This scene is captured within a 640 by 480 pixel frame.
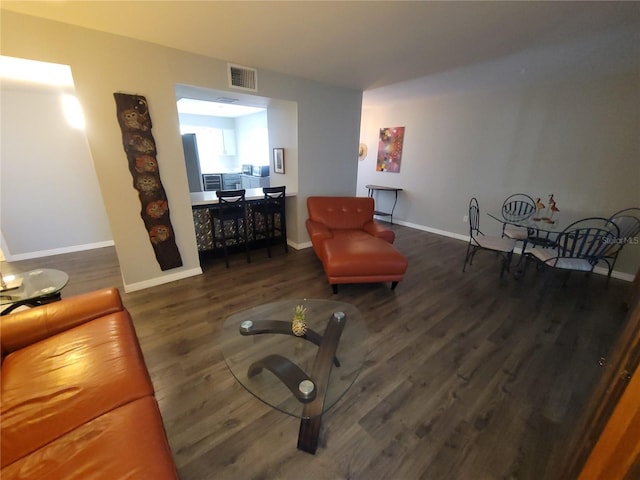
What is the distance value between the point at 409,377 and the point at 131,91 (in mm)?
3368

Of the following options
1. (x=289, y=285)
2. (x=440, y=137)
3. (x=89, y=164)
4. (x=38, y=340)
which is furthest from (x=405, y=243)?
(x=89, y=164)

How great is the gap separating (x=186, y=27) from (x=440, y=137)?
4128 millimetres

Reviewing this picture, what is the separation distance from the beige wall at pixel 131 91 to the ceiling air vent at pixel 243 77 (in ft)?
0.29

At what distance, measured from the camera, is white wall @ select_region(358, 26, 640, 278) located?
113 inches

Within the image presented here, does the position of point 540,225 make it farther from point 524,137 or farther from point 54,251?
point 54,251

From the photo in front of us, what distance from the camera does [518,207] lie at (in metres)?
3.81

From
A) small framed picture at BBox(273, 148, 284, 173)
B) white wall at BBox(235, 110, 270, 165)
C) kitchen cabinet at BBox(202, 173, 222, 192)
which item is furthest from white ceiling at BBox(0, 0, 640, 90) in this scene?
white wall at BBox(235, 110, 270, 165)

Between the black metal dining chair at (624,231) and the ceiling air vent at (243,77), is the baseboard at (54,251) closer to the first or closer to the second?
the ceiling air vent at (243,77)

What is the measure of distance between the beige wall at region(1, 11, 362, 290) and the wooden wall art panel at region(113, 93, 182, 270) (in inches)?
2.4

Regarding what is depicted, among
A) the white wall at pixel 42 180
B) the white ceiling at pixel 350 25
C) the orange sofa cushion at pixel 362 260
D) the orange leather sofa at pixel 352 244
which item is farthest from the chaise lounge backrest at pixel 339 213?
the white wall at pixel 42 180

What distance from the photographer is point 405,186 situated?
523 centimetres

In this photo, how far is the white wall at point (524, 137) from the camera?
2.87 m

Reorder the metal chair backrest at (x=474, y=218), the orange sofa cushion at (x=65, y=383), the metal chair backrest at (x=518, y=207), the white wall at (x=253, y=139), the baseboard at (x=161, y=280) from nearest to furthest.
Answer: the orange sofa cushion at (x=65, y=383)
the baseboard at (x=161, y=280)
the metal chair backrest at (x=474, y=218)
the metal chair backrest at (x=518, y=207)
the white wall at (x=253, y=139)

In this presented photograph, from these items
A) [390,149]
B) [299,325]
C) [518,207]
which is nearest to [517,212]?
[518,207]
